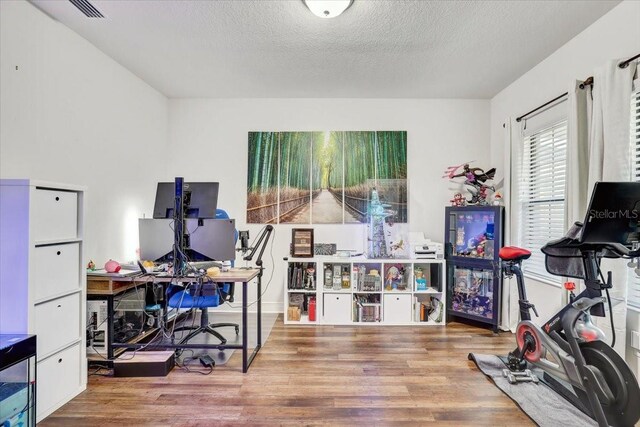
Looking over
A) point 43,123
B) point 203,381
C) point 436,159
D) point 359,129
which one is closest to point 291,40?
point 359,129

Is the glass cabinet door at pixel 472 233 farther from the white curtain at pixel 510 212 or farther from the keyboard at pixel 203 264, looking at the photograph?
the keyboard at pixel 203 264

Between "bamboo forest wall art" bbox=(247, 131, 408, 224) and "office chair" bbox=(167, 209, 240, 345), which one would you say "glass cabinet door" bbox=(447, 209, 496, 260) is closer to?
"bamboo forest wall art" bbox=(247, 131, 408, 224)

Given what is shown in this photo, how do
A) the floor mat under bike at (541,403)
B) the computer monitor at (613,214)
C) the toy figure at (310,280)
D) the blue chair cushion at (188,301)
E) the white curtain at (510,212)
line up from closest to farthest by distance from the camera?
the computer monitor at (613,214) → the floor mat under bike at (541,403) → the blue chair cushion at (188,301) → the white curtain at (510,212) → the toy figure at (310,280)

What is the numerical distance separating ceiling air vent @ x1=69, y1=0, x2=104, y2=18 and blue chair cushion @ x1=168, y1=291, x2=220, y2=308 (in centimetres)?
234

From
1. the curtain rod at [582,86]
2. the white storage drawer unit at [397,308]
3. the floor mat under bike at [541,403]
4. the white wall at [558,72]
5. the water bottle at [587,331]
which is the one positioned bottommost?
the floor mat under bike at [541,403]

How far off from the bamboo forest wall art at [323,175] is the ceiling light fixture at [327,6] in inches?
72.1

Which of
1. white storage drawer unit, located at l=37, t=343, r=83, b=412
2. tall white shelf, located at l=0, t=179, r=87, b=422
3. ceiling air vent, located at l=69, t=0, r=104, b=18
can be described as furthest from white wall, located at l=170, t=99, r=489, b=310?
white storage drawer unit, located at l=37, t=343, r=83, b=412

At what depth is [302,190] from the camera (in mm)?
4113

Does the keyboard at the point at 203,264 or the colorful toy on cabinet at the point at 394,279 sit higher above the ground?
the keyboard at the point at 203,264

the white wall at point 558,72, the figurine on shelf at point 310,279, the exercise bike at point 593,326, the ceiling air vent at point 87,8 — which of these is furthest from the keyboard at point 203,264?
the white wall at point 558,72

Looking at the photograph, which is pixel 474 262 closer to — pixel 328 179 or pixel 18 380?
pixel 328 179

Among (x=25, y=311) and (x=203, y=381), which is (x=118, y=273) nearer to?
(x=25, y=311)

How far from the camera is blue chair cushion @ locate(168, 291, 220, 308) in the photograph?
2916 millimetres

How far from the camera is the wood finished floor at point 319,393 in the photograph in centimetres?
199
